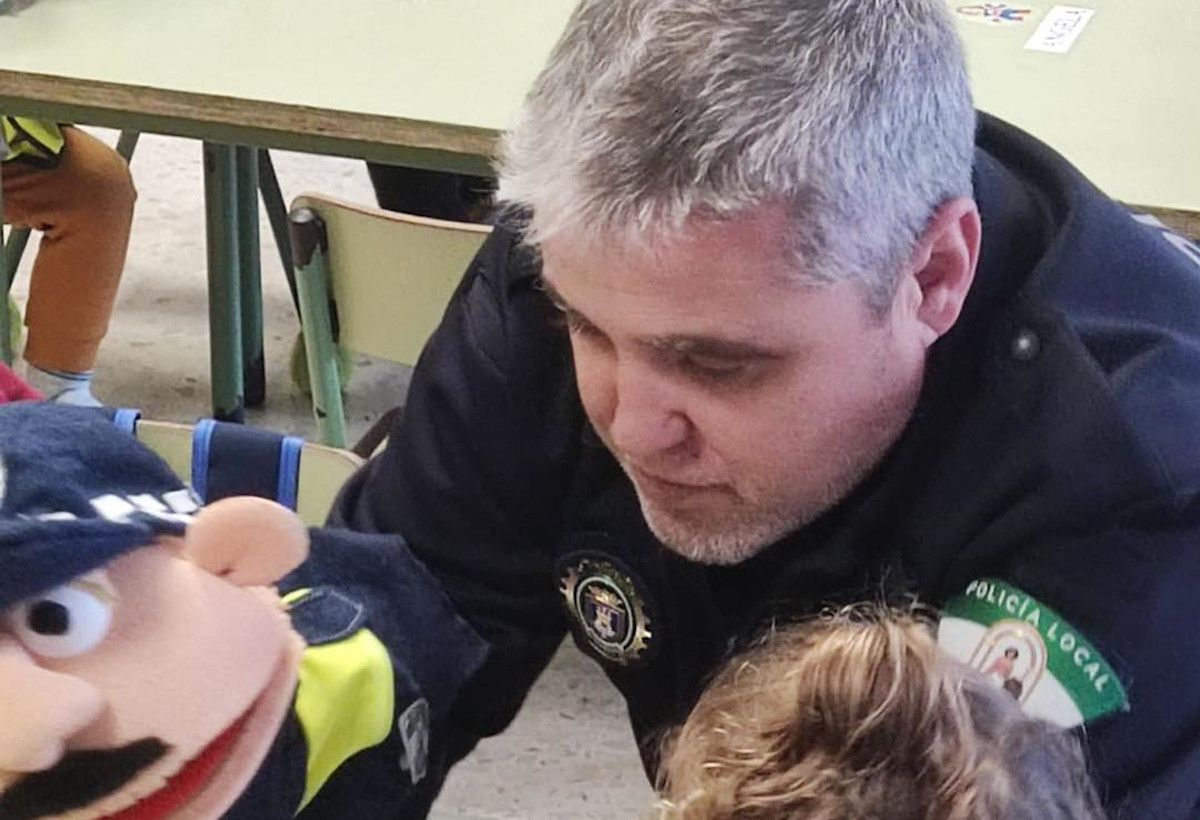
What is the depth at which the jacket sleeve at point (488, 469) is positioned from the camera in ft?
3.28

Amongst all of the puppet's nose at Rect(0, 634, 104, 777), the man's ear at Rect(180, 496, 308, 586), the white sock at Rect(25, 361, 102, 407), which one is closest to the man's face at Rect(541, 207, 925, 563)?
the man's ear at Rect(180, 496, 308, 586)

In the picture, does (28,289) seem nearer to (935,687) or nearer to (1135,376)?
(1135,376)

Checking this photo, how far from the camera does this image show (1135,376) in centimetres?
84

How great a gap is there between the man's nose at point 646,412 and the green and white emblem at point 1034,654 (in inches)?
6.4

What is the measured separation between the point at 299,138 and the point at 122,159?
0.73 meters

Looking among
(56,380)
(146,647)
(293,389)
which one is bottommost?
(293,389)

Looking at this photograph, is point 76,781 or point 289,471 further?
point 289,471

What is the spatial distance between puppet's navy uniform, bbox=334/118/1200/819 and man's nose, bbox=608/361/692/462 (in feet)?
0.50

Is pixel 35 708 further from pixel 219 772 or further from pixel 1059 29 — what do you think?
pixel 1059 29

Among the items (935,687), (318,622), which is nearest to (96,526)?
(318,622)

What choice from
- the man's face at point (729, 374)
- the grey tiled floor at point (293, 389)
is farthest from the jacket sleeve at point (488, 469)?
the grey tiled floor at point (293, 389)

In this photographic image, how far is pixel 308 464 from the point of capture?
107 cm

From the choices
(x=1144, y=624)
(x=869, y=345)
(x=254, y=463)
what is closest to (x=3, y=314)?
(x=254, y=463)

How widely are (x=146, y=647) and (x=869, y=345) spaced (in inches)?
15.6
